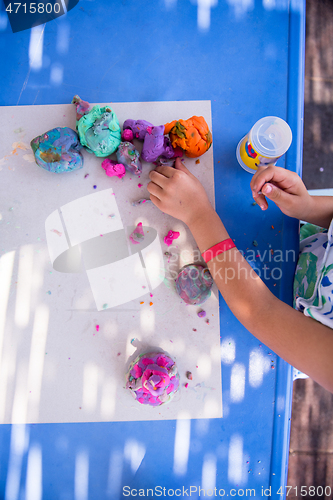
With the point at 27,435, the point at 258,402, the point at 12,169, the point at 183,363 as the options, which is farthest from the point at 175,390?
the point at 12,169

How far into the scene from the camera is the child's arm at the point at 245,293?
552 mm

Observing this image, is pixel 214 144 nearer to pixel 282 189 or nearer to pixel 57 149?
pixel 282 189

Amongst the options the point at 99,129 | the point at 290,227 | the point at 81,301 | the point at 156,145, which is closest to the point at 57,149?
the point at 99,129

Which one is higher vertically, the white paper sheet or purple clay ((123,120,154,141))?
purple clay ((123,120,154,141))

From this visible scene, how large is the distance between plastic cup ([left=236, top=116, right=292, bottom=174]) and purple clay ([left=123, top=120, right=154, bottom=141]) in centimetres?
25

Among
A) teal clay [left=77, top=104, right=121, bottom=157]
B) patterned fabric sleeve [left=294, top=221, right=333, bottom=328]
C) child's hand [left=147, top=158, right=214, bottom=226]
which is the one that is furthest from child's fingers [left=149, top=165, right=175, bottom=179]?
patterned fabric sleeve [left=294, top=221, right=333, bottom=328]

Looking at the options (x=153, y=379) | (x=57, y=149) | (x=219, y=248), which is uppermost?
(x=57, y=149)

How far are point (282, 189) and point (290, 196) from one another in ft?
0.09

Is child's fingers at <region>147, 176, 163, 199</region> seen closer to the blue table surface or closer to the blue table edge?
the blue table surface

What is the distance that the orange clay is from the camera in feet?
2.24

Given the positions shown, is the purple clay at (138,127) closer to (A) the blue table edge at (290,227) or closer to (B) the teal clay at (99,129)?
(B) the teal clay at (99,129)

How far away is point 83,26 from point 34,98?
230 millimetres

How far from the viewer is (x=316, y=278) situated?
2.20 feet

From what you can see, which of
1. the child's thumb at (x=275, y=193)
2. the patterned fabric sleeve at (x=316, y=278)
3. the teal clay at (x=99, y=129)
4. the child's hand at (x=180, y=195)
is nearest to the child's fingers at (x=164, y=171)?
the child's hand at (x=180, y=195)
